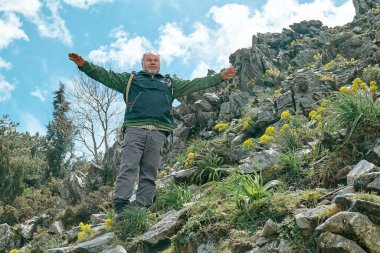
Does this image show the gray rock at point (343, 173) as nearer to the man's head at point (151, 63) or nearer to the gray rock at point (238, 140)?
the man's head at point (151, 63)

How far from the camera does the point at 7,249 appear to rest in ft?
47.3

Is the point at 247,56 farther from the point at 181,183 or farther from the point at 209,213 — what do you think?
the point at 209,213

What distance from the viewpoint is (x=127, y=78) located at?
6344 millimetres

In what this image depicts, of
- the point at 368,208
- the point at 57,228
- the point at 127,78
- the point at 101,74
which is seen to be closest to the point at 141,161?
the point at 127,78

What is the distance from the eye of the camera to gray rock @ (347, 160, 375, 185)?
4.11 meters

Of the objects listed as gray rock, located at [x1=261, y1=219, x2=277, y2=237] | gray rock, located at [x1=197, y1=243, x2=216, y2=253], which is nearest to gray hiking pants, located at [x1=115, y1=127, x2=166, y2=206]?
gray rock, located at [x1=197, y1=243, x2=216, y2=253]

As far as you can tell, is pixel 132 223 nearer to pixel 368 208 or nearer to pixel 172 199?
pixel 172 199

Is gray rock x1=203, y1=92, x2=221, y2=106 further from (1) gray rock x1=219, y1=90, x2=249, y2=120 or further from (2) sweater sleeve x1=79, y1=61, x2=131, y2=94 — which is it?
(2) sweater sleeve x1=79, y1=61, x2=131, y2=94

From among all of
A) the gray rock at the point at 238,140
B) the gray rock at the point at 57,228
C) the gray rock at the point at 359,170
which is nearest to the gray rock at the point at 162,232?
the gray rock at the point at 359,170

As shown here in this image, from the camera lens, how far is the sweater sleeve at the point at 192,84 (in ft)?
21.4

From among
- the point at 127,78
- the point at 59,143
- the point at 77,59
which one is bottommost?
the point at 127,78

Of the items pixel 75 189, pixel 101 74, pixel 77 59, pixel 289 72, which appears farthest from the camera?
pixel 289 72

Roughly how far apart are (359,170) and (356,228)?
153 cm

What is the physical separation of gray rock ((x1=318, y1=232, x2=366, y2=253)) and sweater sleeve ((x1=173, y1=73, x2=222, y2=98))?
3982 millimetres
